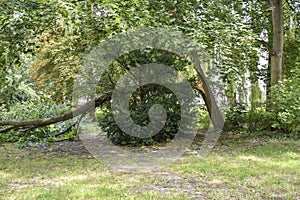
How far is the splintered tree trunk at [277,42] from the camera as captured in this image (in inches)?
291

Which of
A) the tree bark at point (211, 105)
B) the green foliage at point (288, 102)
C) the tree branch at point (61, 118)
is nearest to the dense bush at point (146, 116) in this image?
the tree branch at point (61, 118)

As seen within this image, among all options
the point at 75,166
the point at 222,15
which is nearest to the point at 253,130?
the point at 222,15

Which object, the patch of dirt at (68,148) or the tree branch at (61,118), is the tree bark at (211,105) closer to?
the tree branch at (61,118)

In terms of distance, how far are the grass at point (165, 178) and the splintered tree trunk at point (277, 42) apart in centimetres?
280

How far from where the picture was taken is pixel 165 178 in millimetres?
3666

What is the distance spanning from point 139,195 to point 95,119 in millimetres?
4497

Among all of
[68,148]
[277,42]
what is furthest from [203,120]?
[68,148]

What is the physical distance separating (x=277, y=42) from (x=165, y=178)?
559 cm

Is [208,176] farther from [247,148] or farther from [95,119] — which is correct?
[95,119]

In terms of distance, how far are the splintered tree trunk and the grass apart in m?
2.80

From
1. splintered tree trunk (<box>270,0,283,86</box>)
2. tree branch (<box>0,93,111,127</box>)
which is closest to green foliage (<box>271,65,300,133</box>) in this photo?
splintered tree trunk (<box>270,0,283,86</box>)

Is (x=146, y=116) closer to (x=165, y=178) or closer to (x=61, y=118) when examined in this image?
(x=61, y=118)

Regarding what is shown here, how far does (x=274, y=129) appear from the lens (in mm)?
7445

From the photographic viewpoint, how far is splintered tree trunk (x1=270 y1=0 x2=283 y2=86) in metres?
7.39
